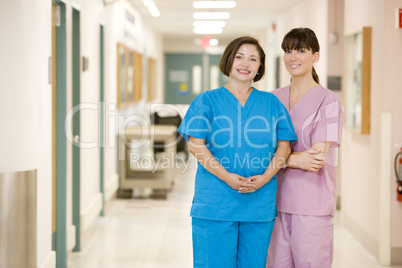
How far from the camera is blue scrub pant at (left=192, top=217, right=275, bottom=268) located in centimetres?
240

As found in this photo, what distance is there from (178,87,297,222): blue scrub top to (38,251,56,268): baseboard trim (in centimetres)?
138

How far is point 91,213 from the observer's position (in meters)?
4.86

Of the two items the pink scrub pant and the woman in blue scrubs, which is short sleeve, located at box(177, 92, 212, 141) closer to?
the woman in blue scrubs

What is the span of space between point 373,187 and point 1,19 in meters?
2.92

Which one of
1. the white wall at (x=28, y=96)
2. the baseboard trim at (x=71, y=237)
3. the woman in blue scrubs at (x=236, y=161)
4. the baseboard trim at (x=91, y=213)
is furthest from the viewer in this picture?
the baseboard trim at (x=91, y=213)

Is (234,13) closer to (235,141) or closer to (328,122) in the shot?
(328,122)

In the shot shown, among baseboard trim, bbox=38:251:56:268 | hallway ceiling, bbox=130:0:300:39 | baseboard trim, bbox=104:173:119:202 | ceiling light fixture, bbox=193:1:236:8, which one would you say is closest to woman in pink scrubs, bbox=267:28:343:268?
baseboard trim, bbox=38:251:56:268

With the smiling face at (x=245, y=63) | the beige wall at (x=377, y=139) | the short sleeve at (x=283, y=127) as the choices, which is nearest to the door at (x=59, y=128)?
the smiling face at (x=245, y=63)

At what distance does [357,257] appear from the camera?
4293 millimetres

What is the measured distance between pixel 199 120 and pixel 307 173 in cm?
55

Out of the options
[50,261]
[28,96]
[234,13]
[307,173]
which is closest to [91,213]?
[50,261]

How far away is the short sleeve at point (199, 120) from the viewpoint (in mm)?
2387

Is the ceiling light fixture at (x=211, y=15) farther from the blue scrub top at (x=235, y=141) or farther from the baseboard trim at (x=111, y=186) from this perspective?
the blue scrub top at (x=235, y=141)

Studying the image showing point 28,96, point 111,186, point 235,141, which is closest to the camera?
point 235,141
